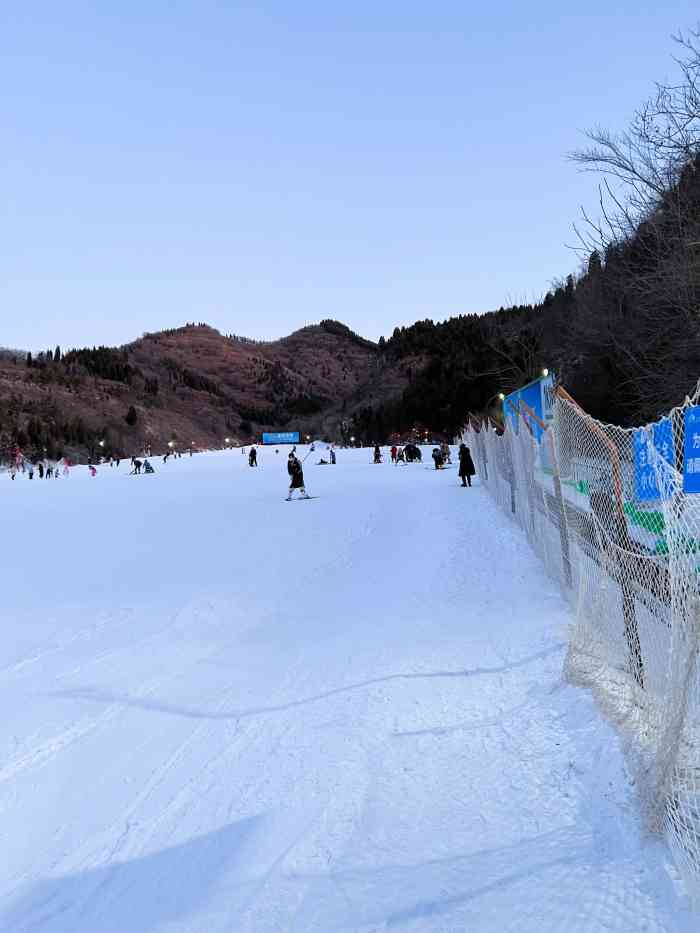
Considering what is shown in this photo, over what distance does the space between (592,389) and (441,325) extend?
13754 cm

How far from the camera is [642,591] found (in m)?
4.34

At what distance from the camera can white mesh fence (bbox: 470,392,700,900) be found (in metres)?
3.02

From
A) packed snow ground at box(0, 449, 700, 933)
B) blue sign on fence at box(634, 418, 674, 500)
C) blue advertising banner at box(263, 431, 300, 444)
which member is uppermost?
blue advertising banner at box(263, 431, 300, 444)

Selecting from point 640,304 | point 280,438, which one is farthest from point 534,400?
point 280,438

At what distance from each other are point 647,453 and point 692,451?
29 centimetres

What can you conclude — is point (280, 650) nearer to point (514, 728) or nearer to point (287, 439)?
point (514, 728)

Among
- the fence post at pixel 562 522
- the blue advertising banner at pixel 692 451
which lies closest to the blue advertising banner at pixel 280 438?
the fence post at pixel 562 522

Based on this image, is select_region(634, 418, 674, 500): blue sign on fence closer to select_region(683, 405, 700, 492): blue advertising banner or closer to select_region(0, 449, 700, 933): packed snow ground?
select_region(683, 405, 700, 492): blue advertising banner

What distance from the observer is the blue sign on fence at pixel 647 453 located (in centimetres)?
394

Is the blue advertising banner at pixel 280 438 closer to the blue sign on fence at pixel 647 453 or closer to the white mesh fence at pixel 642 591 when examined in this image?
the white mesh fence at pixel 642 591

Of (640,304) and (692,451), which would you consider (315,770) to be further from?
(640,304)

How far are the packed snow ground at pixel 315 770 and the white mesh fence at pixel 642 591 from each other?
0.59 feet

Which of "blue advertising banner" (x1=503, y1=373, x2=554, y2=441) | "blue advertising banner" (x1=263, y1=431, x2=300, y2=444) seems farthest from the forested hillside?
"blue advertising banner" (x1=263, y1=431, x2=300, y2=444)

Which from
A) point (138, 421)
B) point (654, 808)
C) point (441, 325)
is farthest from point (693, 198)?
point (138, 421)
